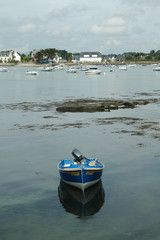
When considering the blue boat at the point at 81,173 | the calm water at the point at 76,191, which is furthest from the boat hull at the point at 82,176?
the calm water at the point at 76,191

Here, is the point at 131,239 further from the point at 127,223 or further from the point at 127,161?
the point at 127,161

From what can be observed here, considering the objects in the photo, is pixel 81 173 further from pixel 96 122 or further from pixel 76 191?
pixel 96 122

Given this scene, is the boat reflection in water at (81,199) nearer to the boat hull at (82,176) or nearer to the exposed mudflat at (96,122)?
the boat hull at (82,176)

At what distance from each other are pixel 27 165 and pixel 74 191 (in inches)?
235

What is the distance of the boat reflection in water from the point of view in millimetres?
18328

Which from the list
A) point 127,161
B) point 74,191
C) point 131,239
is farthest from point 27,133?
point 131,239

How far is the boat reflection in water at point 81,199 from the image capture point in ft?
60.1

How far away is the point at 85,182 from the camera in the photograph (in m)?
20.2

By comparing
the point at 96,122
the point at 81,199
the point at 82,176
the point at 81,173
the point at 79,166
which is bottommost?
the point at 81,199

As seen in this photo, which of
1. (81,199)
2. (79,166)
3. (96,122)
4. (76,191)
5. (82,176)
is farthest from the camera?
(96,122)

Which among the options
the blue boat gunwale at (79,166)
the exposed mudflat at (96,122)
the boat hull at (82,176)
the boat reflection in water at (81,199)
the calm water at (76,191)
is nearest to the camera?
the calm water at (76,191)

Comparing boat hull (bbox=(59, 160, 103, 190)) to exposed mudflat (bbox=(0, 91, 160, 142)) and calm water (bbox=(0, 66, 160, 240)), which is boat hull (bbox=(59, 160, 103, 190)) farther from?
exposed mudflat (bbox=(0, 91, 160, 142))

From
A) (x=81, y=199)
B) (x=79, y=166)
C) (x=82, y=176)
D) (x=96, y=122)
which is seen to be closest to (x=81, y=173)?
(x=82, y=176)

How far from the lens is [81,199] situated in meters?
19.6
